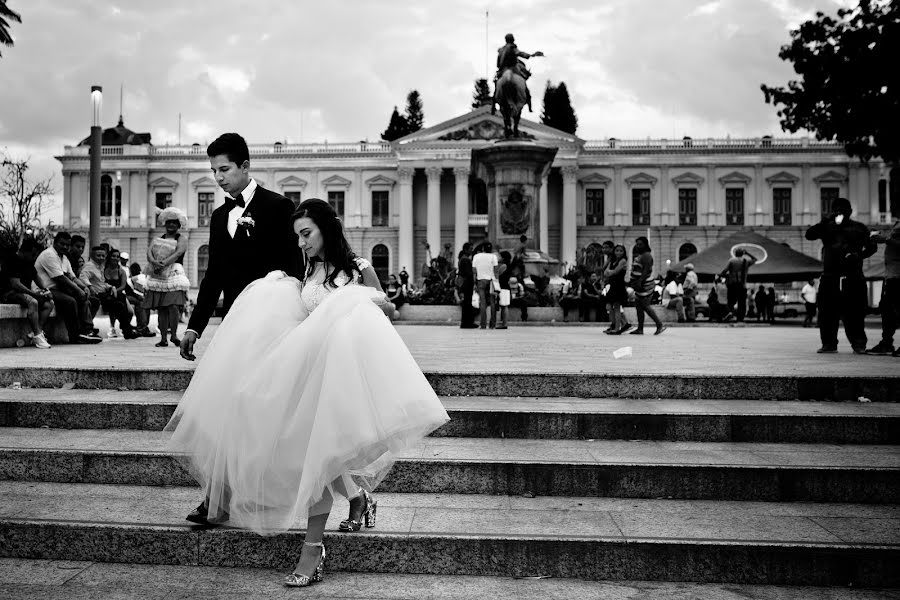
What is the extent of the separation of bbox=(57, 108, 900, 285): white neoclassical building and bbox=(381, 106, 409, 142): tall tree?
390 inches

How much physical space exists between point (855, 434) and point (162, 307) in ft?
24.8

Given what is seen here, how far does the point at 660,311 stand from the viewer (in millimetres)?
21141

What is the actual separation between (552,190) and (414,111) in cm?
1586

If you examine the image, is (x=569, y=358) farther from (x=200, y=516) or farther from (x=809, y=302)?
(x=809, y=302)

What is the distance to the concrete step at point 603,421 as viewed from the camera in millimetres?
5086

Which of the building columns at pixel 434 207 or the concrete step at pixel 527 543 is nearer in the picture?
the concrete step at pixel 527 543

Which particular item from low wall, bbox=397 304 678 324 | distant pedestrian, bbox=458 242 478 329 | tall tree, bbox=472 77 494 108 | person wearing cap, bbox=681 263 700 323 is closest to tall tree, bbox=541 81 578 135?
tall tree, bbox=472 77 494 108

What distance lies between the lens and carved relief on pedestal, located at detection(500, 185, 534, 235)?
18.4 metres

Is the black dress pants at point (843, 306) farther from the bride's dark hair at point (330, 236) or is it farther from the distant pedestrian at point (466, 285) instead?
the bride's dark hair at point (330, 236)

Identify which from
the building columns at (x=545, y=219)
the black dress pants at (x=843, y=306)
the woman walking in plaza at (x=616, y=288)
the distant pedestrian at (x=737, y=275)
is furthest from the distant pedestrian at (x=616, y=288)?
the building columns at (x=545, y=219)

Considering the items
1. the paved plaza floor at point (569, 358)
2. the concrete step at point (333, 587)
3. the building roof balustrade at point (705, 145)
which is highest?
the building roof balustrade at point (705, 145)

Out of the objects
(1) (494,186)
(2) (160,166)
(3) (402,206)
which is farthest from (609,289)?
(2) (160,166)

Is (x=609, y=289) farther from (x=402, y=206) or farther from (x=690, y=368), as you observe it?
(x=402, y=206)

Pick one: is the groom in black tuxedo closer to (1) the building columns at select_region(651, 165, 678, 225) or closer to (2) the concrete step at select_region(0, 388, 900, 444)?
(2) the concrete step at select_region(0, 388, 900, 444)
